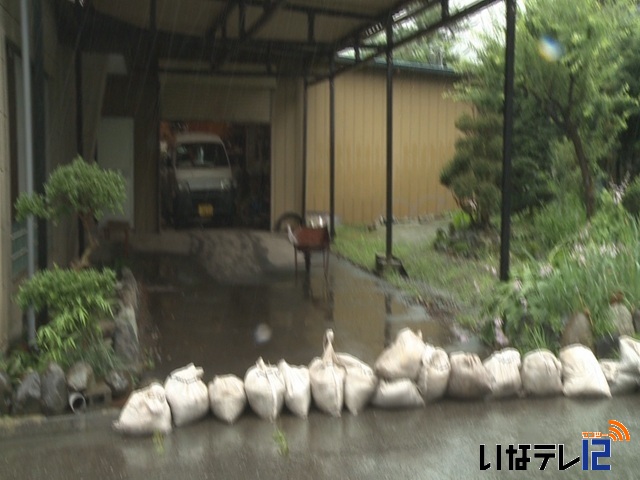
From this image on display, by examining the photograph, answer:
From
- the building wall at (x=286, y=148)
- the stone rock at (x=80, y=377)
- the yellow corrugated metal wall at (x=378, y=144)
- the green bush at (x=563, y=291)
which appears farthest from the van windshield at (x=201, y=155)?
the stone rock at (x=80, y=377)

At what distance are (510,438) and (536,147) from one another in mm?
8510

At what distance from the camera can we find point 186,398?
5191mm

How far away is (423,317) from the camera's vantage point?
8.62m

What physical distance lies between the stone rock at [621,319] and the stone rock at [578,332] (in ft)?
0.79

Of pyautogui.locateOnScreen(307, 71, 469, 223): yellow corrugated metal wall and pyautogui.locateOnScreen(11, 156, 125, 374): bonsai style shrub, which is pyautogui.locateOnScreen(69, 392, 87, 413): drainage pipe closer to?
pyautogui.locateOnScreen(11, 156, 125, 374): bonsai style shrub

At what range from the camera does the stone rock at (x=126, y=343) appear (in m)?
6.04

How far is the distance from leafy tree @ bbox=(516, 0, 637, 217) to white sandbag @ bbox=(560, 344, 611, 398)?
5218 millimetres

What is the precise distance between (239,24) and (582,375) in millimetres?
6898

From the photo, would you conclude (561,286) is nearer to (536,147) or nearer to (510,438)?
(510,438)

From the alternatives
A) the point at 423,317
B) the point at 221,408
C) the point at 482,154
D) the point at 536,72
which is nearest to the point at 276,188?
the point at 482,154

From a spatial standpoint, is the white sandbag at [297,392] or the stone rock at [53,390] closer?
the stone rock at [53,390]

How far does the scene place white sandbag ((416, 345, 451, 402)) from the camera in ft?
18.5

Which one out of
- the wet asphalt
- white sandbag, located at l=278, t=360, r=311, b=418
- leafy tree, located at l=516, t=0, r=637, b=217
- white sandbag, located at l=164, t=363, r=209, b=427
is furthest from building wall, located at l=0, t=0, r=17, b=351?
leafy tree, located at l=516, t=0, r=637, b=217

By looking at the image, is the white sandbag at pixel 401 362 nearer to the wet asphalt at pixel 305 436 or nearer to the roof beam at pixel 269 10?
the wet asphalt at pixel 305 436
